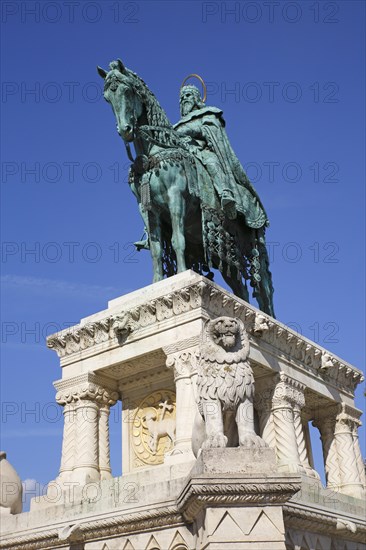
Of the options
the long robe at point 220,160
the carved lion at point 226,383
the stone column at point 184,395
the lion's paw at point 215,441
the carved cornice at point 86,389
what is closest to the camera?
the lion's paw at point 215,441

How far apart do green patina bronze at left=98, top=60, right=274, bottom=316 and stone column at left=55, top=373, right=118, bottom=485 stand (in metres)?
3.12

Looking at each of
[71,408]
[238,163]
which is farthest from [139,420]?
[238,163]

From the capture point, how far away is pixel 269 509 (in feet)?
31.8

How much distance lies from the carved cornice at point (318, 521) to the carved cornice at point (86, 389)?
6.79 metres

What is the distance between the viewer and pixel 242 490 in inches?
375

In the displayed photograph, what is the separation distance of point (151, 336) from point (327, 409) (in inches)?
257

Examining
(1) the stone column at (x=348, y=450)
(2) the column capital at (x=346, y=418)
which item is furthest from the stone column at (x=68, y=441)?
(2) the column capital at (x=346, y=418)

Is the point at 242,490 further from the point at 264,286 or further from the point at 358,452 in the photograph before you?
the point at 358,452

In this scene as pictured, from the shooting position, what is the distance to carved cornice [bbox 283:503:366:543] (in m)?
12.4

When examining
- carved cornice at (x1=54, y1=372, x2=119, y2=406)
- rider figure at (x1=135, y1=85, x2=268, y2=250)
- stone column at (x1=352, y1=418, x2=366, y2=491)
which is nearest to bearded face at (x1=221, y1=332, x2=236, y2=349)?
carved cornice at (x1=54, y1=372, x2=119, y2=406)

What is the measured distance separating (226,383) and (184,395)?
17.8 ft

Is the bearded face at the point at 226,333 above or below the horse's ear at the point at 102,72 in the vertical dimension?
below

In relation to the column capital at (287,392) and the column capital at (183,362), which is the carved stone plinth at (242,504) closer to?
the column capital at (183,362)

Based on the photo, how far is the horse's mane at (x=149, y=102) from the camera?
19.6m
